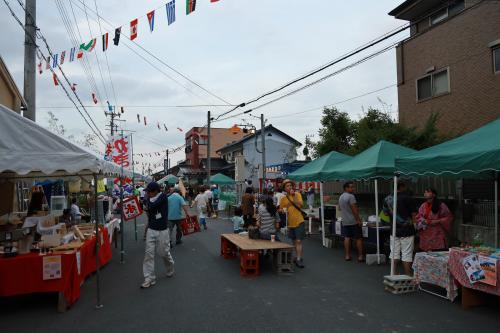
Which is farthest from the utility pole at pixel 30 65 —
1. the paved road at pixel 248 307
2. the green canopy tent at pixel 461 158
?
the green canopy tent at pixel 461 158

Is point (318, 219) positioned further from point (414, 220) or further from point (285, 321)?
point (285, 321)

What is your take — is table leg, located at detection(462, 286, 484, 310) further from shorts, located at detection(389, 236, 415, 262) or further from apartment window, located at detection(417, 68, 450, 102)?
apartment window, located at detection(417, 68, 450, 102)

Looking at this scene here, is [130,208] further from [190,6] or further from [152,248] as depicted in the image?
[190,6]

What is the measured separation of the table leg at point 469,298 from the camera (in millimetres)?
5516

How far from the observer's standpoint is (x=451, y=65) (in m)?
13.8

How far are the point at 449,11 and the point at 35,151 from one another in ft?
49.7

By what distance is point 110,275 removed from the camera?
786cm

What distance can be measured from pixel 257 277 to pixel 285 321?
245 centimetres

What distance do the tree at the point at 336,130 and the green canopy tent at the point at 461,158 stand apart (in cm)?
1466

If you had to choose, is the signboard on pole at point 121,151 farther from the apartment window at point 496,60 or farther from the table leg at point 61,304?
the apartment window at point 496,60

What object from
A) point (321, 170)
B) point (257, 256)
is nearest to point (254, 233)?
point (257, 256)

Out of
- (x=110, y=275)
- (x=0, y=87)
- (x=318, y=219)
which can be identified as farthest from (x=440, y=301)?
(x=0, y=87)

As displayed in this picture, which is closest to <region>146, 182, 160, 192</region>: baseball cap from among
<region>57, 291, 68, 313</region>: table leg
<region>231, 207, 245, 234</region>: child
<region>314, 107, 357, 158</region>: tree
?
<region>57, 291, 68, 313</region>: table leg

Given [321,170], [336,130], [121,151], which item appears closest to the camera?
[321,170]
